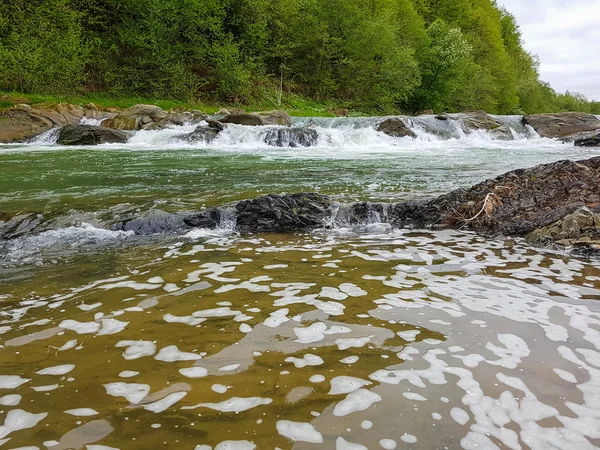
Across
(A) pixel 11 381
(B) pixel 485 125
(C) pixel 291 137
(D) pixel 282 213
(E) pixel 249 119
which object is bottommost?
(A) pixel 11 381

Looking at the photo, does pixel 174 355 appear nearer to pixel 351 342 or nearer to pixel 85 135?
pixel 351 342

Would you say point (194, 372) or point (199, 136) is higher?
point (199, 136)

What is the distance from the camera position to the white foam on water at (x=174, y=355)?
2.76 metres

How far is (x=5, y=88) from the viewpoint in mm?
26203

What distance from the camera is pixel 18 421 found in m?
2.17

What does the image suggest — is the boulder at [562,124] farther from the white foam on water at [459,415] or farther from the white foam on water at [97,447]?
the white foam on water at [97,447]

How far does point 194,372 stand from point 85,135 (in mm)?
19796

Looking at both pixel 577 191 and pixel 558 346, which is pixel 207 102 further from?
→ pixel 558 346

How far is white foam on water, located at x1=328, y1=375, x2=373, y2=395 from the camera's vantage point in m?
2.40

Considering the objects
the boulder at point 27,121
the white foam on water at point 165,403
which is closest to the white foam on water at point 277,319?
the white foam on water at point 165,403

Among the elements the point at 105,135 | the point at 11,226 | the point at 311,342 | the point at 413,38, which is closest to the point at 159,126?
the point at 105,135

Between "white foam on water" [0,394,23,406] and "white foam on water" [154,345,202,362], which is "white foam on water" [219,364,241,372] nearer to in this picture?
"white foam on water" [154,345,202,362]

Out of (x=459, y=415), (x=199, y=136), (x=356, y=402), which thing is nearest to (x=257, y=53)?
(x=199, y=136)

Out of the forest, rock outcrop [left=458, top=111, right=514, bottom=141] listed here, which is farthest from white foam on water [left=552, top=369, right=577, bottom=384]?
the forest
